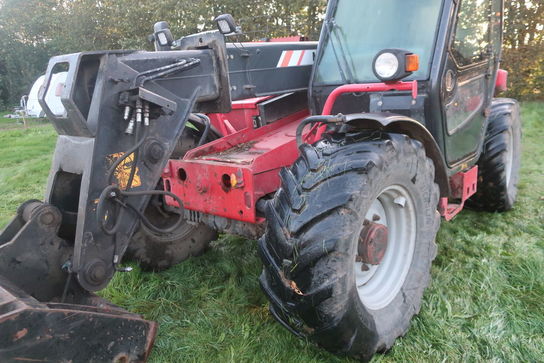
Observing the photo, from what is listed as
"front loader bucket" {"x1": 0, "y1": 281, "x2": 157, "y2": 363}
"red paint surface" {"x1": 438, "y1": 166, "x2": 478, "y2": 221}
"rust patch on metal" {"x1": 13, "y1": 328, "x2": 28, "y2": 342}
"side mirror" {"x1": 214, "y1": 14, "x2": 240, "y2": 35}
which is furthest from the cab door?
"rust patch on metal" {"x1": 13, "y1": 328, "x2": 28, "y2": 342}

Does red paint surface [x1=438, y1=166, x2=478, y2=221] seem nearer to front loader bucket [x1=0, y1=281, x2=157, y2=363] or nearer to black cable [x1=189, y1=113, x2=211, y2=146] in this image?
black cable [x1=189, y1=113, x2=211, y2=146]

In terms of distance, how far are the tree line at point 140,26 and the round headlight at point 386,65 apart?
4.45 ft

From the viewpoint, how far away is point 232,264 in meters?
3.66

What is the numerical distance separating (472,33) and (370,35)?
2.93ft

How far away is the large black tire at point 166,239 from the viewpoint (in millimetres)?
3476

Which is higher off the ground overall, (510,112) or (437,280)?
(510,112)

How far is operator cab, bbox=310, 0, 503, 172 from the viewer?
3.00 meters

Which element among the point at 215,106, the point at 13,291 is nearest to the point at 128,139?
the point at 215,106

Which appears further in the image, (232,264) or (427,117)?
(232,264)

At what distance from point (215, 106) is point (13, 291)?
1.46 m

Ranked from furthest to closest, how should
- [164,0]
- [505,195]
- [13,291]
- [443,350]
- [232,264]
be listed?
[164,0] < [505,195] < [232,264] < [443,350] < [13,291]

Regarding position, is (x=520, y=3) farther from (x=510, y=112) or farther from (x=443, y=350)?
(x=443, y=350)

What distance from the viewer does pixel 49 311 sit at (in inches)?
76.4

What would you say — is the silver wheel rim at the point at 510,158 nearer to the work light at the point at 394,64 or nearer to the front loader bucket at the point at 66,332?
the work light at the point at 394,64
